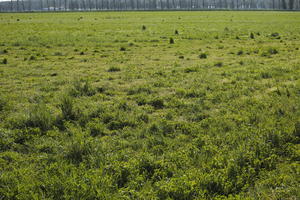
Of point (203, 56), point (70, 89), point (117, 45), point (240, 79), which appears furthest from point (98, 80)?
point (117, 45)

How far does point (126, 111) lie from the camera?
7.70 metres

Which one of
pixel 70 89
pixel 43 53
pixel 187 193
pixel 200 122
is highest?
pixel 43 53

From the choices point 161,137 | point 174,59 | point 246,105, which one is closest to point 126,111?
point 161,137

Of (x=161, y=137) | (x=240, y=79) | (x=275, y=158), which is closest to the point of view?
(x=275, y=158)

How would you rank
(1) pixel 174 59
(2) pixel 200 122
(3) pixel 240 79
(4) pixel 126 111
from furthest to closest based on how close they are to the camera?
(1) pixel 174 59
(3) pixel 240 79
(4) pixel 126 111
(2) pixel 200 122

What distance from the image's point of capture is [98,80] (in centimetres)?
1105

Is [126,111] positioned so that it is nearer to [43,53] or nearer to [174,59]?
[174,59]

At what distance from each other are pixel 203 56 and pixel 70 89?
877 cm

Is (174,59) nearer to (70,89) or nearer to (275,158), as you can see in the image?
(70,89)

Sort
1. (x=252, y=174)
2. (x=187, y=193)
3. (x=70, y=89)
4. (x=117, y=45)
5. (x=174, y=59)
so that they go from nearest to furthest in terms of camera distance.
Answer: (x=187, y=193)
(x=252, y=174)
(x=70, y=89)
(x=174, y=59)
(x=117, y=45)

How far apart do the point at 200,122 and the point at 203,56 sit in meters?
9.61

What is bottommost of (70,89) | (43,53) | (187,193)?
(187,193)

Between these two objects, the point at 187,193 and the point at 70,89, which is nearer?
the point at 187,193

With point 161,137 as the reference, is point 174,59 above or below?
above
